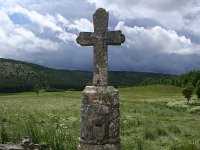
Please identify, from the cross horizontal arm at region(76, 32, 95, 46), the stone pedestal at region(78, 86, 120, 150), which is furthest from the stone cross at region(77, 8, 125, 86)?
the stone pedestal at region(78, 86, 120, 150)

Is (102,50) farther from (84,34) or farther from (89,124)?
(89,124)

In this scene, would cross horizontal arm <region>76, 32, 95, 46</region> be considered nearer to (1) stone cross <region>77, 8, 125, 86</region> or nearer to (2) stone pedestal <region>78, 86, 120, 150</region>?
(1) stone cross <region>77, 8, 125, 86</region>

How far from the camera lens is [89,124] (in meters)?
8.66

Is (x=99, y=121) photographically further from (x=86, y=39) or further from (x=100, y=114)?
(x=86, y=39)

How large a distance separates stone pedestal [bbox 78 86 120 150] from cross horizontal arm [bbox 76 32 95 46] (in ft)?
Result: 3.42

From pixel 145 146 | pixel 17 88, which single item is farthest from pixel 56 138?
pixel 17 88

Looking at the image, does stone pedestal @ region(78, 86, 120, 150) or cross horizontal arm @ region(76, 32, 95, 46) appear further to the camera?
cross horizontal arm @ region(76, 32, 95, 46)

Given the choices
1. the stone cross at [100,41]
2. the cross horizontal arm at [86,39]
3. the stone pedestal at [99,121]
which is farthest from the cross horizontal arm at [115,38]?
the stone pedestal at [99,121]

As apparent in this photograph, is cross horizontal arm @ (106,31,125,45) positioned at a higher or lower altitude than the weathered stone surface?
higher

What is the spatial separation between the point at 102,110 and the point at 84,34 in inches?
65.5

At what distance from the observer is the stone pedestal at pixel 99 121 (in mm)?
8609

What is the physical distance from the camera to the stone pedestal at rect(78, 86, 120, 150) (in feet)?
28.2

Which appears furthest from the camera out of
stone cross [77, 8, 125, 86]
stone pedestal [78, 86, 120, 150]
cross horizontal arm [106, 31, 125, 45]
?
cross horizontal arm [106, 31, 125, 45]

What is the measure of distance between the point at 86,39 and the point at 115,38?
58 cm
